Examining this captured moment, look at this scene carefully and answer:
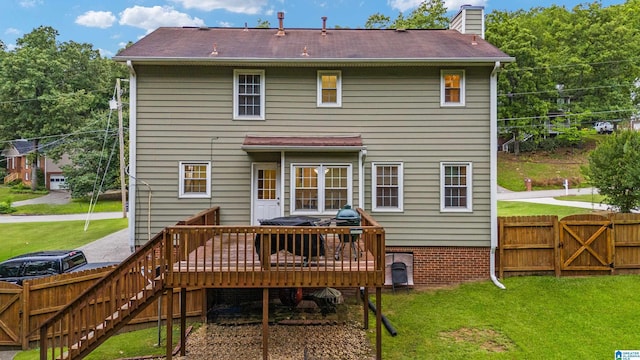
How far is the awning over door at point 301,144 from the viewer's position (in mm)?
8383

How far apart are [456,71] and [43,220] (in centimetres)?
2263

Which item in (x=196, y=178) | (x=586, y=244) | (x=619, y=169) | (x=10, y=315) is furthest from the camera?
(x=619, y=169)

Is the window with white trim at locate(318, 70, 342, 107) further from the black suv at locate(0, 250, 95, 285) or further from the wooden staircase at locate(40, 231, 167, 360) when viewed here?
the black suv at locate(0, 250, 95, 285)

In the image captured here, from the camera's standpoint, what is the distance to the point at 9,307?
23.7ft

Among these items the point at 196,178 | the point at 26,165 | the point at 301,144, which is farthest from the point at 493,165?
the point at 26,165

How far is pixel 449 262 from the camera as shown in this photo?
9242mm

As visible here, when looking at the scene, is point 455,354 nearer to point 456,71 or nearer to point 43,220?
point 456,71

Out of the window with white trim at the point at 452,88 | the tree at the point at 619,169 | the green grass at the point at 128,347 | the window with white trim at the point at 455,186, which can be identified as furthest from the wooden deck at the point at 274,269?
the tree at the point at 619,169

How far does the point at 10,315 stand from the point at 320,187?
7014 millimetres

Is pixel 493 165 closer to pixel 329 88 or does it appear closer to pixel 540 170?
pixel 329 88

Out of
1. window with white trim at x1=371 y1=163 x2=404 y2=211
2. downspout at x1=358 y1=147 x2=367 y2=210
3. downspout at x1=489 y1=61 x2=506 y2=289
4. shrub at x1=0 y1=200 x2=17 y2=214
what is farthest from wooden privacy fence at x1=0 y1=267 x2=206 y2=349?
shrub at x1=0 y1=200 x2=17 y2=214

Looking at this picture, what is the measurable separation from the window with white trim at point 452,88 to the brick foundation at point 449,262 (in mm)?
3823

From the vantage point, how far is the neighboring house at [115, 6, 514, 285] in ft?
29.8

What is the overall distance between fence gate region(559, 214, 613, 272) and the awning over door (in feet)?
19.0
